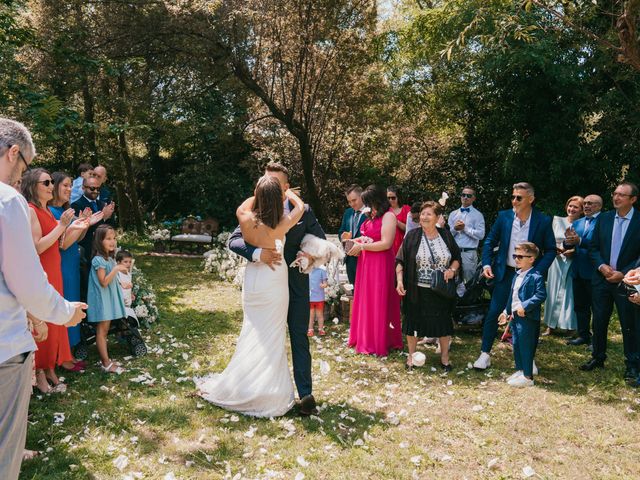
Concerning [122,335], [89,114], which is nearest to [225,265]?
[122,335]

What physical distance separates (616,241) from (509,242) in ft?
3.78

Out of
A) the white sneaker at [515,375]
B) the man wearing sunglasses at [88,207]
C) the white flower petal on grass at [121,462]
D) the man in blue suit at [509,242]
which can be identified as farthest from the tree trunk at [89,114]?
the white sneaker at [515,375]

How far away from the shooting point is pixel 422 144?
15789 millimetres

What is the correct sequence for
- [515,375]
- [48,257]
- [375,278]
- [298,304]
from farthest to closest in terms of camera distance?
[375,278]
[515,375]
[48,257]
[298,304]

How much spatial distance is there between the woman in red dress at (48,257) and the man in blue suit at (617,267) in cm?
559

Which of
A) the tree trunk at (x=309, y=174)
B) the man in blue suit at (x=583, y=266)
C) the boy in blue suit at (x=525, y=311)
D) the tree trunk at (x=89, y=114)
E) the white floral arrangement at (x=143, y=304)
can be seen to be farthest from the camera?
the tree trunk at (x=89, y=114)

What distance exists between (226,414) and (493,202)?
11.3 m

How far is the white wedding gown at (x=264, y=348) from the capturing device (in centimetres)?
455

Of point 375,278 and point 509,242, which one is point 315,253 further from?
point 509,242

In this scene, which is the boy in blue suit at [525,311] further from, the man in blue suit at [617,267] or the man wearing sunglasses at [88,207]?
the man wearing sunglasses at [88,207]

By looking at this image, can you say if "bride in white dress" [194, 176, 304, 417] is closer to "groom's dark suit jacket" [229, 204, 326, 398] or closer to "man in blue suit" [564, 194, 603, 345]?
"groom's dark suit jacket" [229, 204, 326, 398]

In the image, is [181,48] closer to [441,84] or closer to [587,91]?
[441,84]

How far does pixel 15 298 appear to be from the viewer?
250cm

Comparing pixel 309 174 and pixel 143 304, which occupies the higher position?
pixel 309 174
